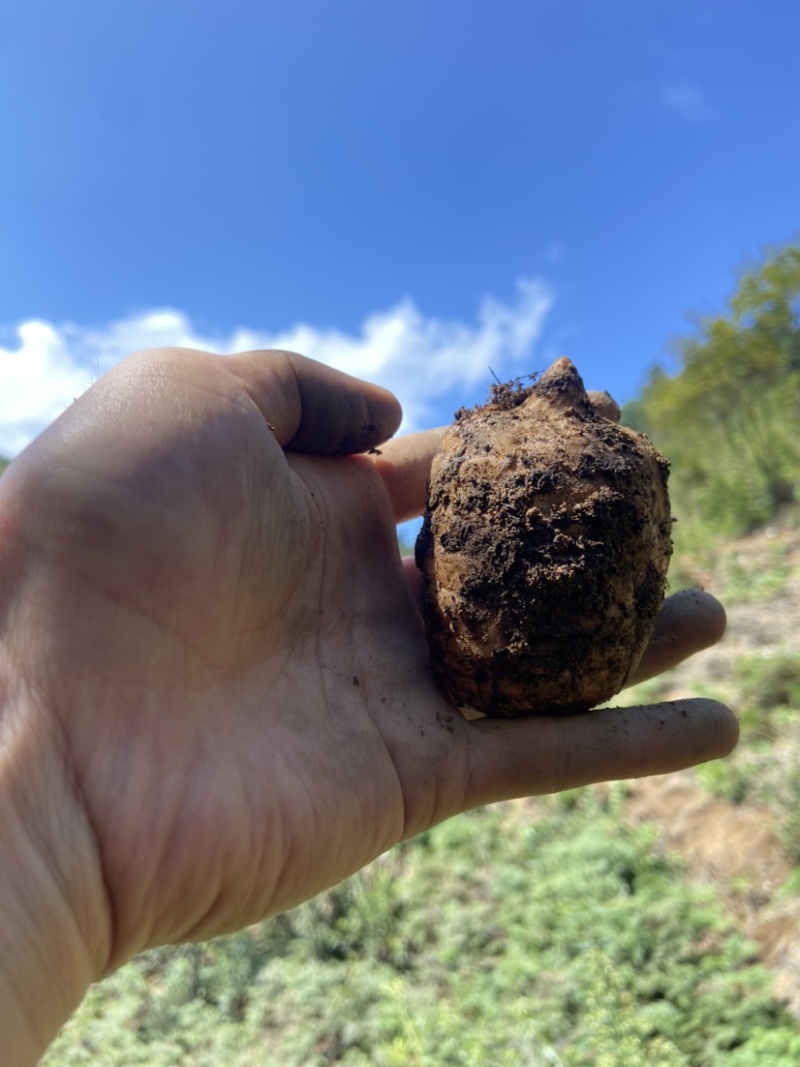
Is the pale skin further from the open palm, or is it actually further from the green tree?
the green tree

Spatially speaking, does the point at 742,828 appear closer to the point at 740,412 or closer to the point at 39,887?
the point at 39,887

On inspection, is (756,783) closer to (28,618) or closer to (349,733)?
(349,733)

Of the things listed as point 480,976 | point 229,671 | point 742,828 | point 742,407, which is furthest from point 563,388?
point 742,407

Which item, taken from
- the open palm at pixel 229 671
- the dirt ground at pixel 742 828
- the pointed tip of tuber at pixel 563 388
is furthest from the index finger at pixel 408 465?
the dirt ground at pixel 742 828

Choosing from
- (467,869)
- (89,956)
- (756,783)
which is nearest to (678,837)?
(756,783)

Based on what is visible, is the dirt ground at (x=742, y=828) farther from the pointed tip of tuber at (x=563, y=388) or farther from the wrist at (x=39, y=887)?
the wrist at (x=39, y=887)
